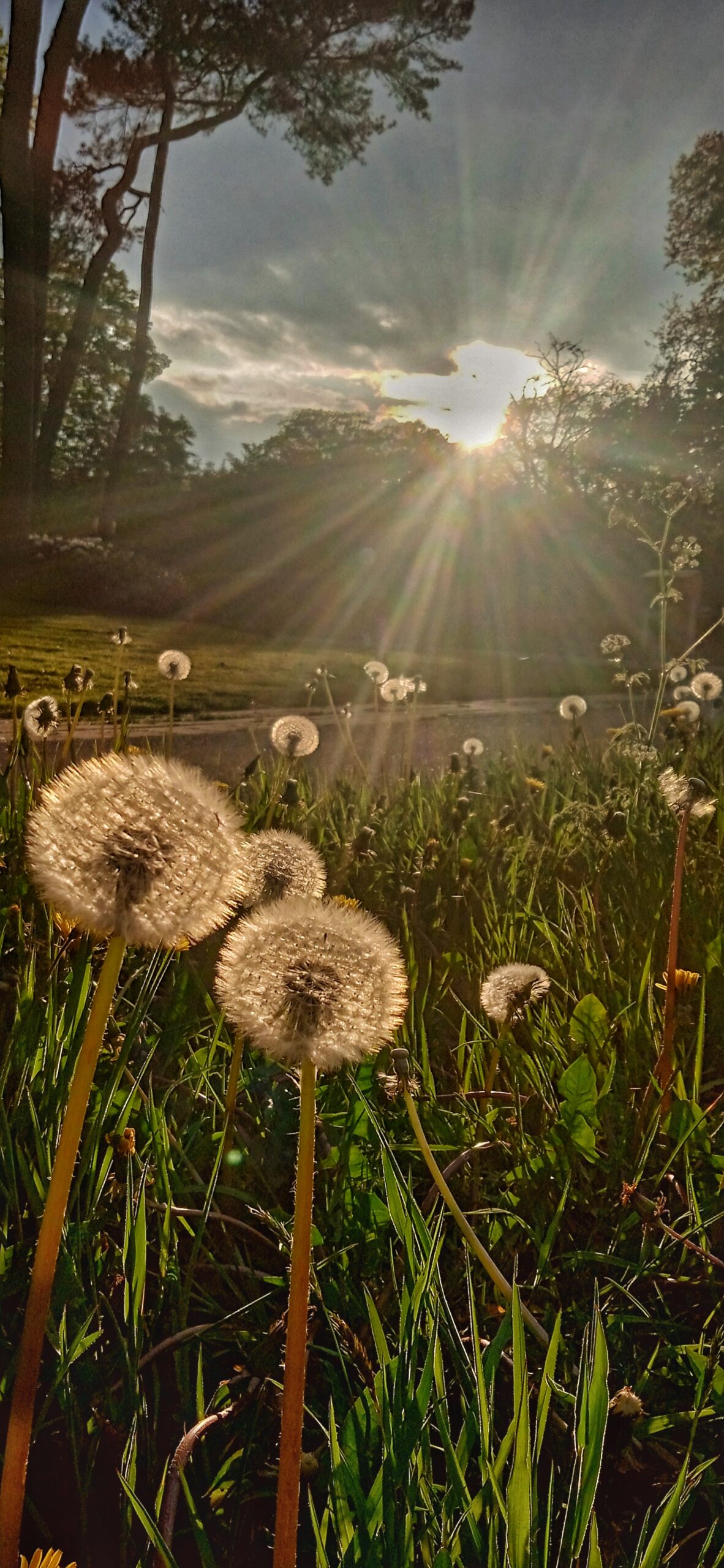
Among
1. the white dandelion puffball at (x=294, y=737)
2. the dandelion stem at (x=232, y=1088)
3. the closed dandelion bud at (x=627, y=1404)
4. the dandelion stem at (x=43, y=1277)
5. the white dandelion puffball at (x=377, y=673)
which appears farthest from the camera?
the white dandelion puffball at (x=377, y=673)

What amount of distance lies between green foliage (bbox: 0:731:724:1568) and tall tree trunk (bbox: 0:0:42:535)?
0.99 m

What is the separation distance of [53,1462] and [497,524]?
8.74ft

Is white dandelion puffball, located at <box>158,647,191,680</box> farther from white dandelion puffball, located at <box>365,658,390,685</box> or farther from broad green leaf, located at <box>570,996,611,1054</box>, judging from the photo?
broad green leaf, located at <box>570,996,611,1054</box>

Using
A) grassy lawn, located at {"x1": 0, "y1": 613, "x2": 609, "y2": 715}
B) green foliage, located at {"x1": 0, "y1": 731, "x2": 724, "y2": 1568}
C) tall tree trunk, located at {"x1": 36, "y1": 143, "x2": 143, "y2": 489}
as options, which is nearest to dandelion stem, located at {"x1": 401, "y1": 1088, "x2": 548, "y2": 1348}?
green foliage, located at {"x1": 0, "y1": 731, "x2": 724, "y2": 1568}

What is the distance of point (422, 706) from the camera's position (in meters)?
3.10

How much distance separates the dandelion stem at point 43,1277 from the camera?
1.56 feet

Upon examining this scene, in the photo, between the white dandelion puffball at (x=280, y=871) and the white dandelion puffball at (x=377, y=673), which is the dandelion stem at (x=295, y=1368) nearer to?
the white dandelion puffball at (x=280, y=871)

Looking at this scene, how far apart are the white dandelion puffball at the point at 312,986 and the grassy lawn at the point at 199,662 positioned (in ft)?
5.20

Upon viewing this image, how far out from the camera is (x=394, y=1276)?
79 cm

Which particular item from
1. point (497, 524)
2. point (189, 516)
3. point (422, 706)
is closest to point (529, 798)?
point (422, 706)

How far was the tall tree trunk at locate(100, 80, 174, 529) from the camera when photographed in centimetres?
223

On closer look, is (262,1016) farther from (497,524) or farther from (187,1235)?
(497,524)

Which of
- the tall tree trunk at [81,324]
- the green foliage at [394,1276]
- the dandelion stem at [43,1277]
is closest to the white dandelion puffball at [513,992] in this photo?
the green foliage at [394,1276]

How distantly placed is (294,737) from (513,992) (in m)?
0.99
